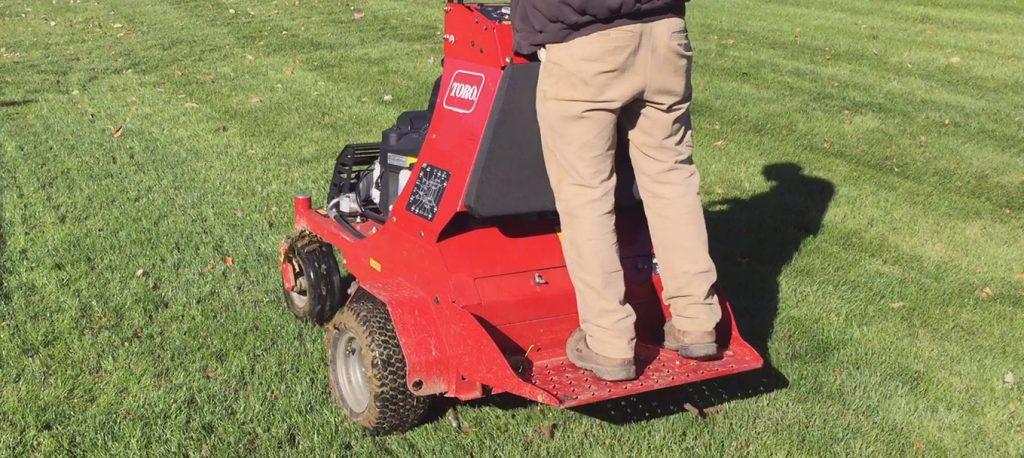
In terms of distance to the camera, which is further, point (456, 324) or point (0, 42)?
point (0, 42)

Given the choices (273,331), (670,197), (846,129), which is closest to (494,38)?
(670,197)

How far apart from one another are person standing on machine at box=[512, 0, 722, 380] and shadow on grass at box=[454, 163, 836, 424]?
0.51 metres

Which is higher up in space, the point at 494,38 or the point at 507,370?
the point at 494,38

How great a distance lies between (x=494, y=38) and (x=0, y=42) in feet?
38.9

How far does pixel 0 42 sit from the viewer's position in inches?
531

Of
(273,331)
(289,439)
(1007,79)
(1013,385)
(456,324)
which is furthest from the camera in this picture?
(1007,79)

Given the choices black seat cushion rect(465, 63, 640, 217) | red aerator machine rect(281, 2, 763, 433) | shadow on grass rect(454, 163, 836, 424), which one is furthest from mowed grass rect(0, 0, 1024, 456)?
black seat cushion rect(465, 63, 640, 217)

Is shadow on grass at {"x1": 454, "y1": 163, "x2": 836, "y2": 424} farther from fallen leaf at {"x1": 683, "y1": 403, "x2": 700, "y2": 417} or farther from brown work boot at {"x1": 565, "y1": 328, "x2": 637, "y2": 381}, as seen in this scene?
brown work boot at {"x1": 565, "y1": 328, "x2": 637, "y2": 381}

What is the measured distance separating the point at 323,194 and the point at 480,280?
331 centimetres

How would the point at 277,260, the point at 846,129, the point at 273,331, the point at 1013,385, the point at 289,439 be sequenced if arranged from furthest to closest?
the point at 846,129
the point at 277,260
the point at 273,331
the point at 1013,385
the point at 289,439

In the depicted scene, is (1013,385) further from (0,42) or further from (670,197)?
(0,42)

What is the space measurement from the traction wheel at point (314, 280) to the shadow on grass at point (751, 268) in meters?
1.01

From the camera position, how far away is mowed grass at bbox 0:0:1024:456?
412cm

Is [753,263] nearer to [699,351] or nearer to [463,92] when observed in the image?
[699,351]
